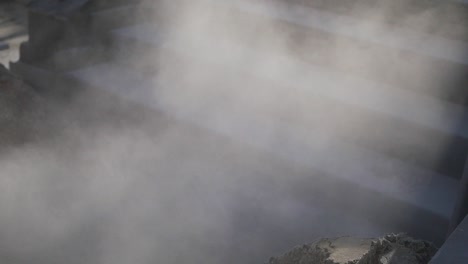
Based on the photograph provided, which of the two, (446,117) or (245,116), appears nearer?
(446,117)

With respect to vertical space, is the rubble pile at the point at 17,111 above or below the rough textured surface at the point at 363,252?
below

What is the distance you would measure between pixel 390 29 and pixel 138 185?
2.04 m

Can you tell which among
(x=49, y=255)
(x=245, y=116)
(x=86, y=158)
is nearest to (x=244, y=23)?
(x=245, y=116)

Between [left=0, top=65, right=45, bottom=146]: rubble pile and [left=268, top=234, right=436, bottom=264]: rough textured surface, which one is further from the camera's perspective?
[left=0, top=65, right=45, bottom=146]: rubble pile

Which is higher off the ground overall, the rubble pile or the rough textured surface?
the rough textured surface

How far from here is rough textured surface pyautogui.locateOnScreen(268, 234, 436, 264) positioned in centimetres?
219

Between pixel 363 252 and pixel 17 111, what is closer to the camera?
pixel 363 252

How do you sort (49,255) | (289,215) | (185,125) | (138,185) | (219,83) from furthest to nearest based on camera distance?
1. (219,83)
2. (185,125)
3. (138,185)
4. (289,215)
5. (49,255)

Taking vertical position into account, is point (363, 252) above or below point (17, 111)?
above

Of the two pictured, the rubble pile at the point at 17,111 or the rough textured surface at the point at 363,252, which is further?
the rubble pile at the point at 17,111

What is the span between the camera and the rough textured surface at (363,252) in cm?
219

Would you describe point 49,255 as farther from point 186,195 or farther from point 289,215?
point 289,215

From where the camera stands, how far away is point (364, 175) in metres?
3.72

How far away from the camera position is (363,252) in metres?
2.46
